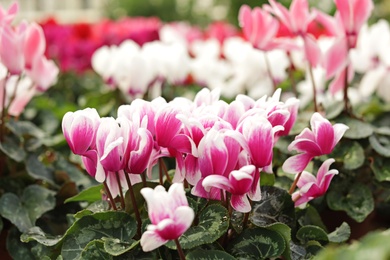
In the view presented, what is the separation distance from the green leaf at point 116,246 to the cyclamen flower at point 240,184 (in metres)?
0.15

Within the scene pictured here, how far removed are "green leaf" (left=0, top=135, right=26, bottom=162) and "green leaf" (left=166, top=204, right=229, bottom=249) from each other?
694 mm

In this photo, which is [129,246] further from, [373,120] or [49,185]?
[373,120]

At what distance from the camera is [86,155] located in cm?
114

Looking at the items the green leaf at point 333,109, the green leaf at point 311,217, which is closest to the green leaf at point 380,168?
the green leaf at point 333,109

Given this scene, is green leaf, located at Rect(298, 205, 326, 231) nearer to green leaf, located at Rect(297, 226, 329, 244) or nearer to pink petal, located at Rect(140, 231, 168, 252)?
green leaf, located at Rect(297, 226, 329, 244)

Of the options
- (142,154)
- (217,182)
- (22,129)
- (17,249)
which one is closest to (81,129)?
(142,154)

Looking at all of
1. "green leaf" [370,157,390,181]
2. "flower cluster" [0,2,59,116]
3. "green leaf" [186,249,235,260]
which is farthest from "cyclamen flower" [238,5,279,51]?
"green leaf" [186,249,235,260]

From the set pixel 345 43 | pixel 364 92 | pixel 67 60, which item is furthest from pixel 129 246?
pixel 67 60

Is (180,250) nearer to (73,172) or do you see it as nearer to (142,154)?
(142,154)

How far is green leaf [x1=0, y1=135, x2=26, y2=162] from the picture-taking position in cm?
166

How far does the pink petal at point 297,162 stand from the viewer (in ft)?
3.88

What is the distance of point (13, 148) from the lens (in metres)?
1.71

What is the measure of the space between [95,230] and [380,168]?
2.51 feet

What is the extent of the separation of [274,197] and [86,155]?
0.35 meters
